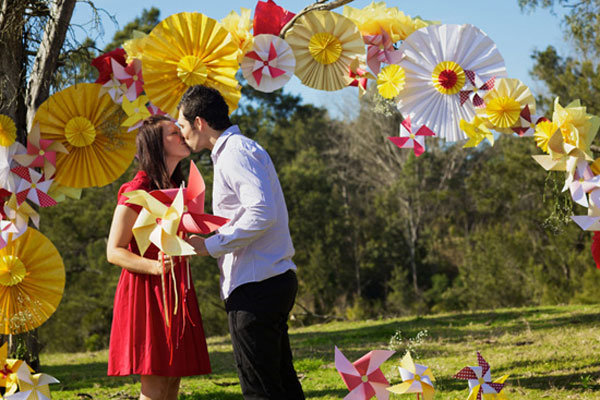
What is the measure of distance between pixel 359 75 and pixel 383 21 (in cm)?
33

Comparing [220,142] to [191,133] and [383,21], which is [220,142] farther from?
[383,21]

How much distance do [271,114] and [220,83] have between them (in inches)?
741

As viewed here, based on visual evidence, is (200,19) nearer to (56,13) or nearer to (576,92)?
(56,13)

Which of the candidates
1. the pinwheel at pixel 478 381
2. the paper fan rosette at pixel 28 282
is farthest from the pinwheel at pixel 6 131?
the pinwheel at pixel 478 381

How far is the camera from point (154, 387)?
2902mm

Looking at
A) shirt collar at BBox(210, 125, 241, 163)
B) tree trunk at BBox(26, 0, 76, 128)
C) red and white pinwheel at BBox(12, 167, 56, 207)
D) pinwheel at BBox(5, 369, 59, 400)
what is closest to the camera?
shirt collar at BBox(210, 125, 241, 163)

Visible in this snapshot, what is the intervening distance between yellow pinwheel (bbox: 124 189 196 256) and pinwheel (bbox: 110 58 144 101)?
1.33 meters

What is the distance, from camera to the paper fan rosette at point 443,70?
140 inches

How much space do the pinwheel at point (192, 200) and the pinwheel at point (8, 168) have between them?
143 cm

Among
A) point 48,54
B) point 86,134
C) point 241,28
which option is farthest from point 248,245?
point 48,54

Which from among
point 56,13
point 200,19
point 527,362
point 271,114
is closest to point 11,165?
point 56,13

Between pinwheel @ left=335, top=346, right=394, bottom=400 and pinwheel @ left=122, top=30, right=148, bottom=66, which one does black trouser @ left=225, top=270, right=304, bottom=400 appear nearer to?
pinwheel @ left=335, top=346, right=394, bottom=400

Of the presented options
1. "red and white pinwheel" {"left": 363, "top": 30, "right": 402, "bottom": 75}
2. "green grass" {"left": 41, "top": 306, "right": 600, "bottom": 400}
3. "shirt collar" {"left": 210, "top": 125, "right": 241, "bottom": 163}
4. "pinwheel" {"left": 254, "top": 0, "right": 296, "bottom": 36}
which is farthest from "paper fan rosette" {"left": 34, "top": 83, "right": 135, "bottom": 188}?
"green grass" {"left": 41, "top": 306, "right": 600, "bottom": 400}

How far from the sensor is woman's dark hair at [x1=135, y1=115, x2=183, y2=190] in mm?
2990
